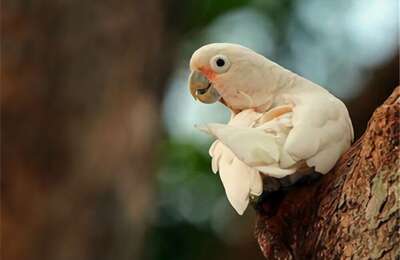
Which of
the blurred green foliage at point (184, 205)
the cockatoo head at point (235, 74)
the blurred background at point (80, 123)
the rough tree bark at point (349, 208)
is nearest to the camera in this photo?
the rough tree bark at point (349, 208)

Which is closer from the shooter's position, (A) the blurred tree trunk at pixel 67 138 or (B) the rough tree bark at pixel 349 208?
(B) the rough tree bark at pixel 349 208

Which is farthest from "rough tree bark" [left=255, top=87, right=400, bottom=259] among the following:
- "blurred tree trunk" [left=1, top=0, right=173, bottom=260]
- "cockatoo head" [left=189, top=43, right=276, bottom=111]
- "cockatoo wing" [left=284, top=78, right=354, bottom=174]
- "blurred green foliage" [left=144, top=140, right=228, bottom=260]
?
"blurred green foliage" [left=144, top=140, right=228, bottom=260]

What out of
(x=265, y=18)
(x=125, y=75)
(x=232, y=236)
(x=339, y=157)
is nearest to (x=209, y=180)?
(x=232, y=236)

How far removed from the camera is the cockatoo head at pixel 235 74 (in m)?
1.13

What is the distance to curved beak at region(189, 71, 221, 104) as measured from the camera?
1.16 meters

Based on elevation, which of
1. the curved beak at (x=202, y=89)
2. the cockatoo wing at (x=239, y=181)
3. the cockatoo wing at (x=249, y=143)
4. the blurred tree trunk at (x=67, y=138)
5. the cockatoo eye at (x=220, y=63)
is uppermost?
the cockatoo eye at (x=220, y=63)

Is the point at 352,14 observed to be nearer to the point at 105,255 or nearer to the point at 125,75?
the point at 125,75

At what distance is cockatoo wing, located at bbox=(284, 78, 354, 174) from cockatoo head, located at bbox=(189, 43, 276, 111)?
0.16ft

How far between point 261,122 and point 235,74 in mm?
86

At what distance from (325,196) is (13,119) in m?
1.22

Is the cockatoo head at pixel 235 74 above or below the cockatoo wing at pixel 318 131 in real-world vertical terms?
above

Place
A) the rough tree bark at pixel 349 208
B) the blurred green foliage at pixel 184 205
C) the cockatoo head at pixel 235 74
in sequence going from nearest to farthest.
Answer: the rough tree bark at pixel 349 208 < the cockatoo head at pixel 235 74 < the blurred green foliage at pixel 184 205

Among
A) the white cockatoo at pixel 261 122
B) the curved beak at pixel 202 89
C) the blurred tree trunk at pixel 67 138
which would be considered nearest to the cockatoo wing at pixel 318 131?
the white cockatoo at pixel 261 122

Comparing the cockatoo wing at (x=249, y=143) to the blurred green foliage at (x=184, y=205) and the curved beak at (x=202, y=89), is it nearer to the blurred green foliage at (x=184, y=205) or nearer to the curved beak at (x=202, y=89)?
the curved beak at (x=202, y=89)
